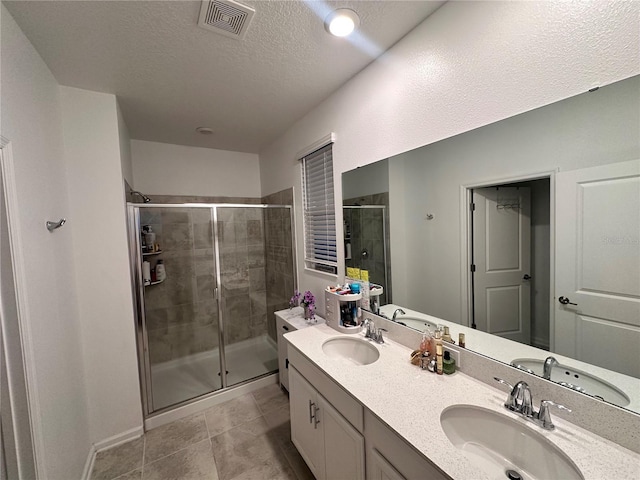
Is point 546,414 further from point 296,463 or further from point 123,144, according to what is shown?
point 123,144

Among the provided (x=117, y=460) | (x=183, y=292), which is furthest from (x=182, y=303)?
(x=117, y=460)

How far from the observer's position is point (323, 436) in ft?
4.34

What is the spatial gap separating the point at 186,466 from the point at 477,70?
284cm

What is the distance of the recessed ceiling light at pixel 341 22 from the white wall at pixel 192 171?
7.51ft

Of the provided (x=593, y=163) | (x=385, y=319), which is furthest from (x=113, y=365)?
(x=593, y=163)

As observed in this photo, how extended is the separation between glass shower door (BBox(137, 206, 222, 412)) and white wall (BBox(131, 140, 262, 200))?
60cm

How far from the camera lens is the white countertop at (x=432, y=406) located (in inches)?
28.2

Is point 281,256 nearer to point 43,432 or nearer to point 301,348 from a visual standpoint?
point 301,348

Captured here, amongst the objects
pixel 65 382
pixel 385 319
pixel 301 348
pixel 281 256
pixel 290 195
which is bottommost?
pixel 65 382

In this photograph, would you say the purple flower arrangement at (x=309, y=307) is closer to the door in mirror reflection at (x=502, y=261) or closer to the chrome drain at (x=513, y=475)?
the door in mirror reflection at (x=502, y=261)

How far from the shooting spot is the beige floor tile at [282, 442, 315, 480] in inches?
61.9

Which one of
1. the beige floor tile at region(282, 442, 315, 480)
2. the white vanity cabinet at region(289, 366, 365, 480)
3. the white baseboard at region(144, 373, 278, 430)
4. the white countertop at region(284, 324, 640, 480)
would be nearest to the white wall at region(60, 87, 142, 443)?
the white baseboard at region(144, 373, 278, 430)

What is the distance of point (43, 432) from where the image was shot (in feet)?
3.87

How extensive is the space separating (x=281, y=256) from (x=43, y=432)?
81.5 inches
